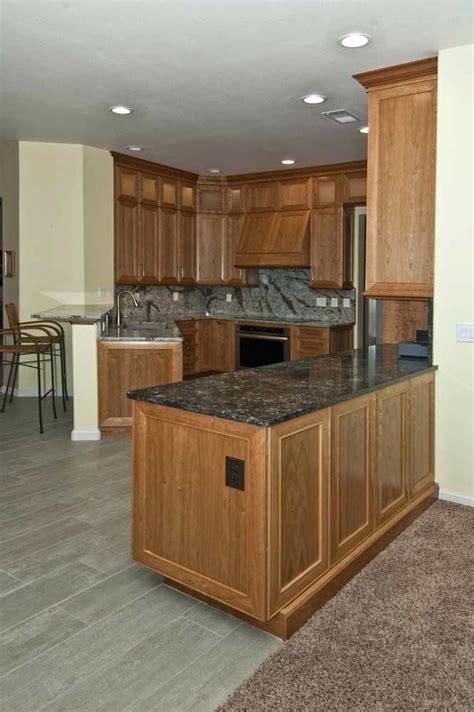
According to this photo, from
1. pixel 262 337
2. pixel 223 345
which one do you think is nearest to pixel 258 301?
pixel 223 345

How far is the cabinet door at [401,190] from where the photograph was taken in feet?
11.6

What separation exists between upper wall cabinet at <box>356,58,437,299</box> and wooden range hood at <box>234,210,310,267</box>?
122 inches

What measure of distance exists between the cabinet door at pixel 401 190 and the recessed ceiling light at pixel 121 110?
6.17ft

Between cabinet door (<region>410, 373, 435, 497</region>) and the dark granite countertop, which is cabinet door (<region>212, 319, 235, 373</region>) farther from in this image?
cabinet door (<region>410, 373, 435, 497</region>)

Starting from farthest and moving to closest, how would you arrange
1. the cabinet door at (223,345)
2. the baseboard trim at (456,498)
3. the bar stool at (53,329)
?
the cabinet door at (223,345), the bar stool at (53,329), the baseboard trim at (456,498)

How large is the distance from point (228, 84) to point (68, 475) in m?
2.82

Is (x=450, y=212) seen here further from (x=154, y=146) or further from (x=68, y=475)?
(x=154, y=146)

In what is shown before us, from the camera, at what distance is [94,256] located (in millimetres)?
6301

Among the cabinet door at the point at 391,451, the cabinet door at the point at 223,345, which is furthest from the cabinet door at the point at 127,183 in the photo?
the cabinet door at the point at 391,451

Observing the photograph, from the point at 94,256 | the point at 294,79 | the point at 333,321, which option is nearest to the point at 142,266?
the point at 94,256

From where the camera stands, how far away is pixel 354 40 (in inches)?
Answer: 129

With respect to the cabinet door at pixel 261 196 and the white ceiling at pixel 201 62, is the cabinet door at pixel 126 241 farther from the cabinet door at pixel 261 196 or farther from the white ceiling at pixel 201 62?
the cabinet door at pixel 261 196

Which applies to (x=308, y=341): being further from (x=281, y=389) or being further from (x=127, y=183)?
(x=281, y=389)

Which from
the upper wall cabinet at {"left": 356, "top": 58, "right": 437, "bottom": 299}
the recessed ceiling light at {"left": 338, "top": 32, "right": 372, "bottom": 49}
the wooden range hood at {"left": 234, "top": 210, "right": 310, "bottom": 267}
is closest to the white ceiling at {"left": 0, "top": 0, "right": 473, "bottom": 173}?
the recessed ceiling light at {"left": 338, "top": 32, "right": 372, "bottom": 49}
